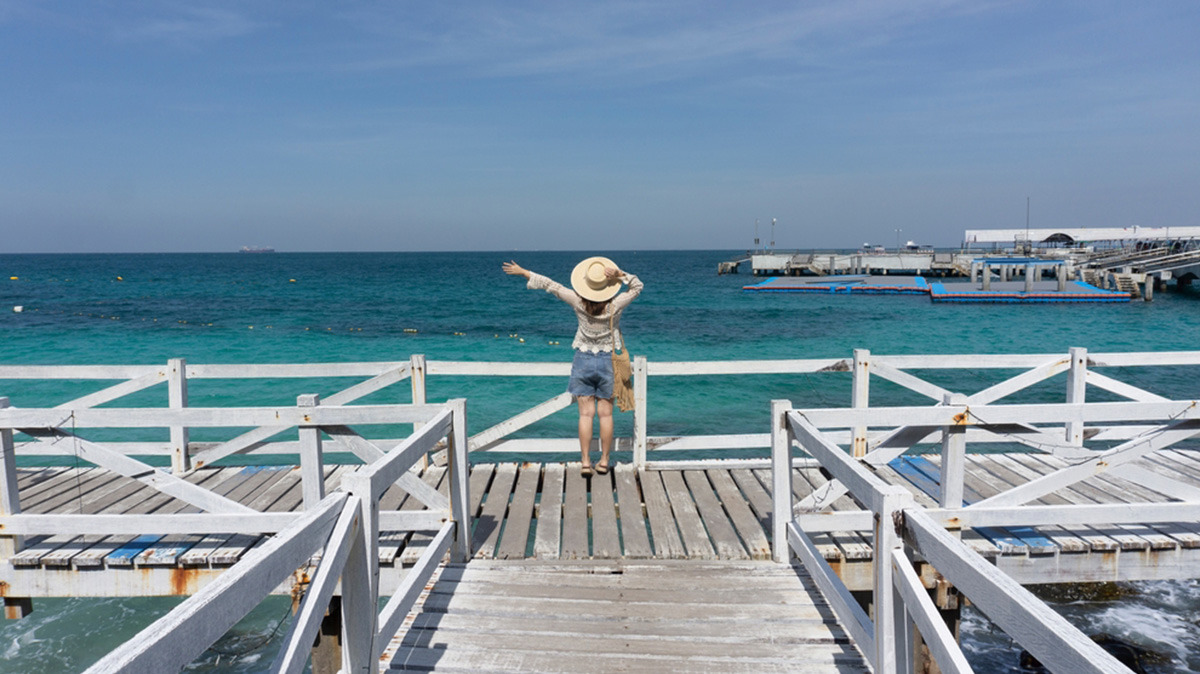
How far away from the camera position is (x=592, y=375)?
6.67 meters

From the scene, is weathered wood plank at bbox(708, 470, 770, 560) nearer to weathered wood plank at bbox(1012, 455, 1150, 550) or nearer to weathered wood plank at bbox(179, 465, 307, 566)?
weathered wood plank at bbox(1012, 455, 1150, 550)

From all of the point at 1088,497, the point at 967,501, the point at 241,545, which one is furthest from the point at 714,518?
the point at 241,545

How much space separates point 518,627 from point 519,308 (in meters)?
43.7

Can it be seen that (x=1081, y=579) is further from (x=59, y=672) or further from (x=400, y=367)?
(x=59, y=672)

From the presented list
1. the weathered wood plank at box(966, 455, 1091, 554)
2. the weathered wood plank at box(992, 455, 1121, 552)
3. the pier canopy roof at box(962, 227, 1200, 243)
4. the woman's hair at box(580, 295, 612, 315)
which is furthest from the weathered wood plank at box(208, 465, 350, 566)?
the pier canopy roof at box(962, 227, 1200, 243)

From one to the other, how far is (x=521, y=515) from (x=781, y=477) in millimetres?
2288

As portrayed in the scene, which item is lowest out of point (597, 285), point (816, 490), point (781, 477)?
point (816, 490)

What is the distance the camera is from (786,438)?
4.78 metres

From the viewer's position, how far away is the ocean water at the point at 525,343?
297 inches

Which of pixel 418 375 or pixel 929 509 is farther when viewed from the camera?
pixel 418 375

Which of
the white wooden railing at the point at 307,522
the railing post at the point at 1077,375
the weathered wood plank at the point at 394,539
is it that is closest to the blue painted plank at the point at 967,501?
the railing post at the point at 1077,375

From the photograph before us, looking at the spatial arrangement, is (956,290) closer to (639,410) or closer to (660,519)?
(639,410)

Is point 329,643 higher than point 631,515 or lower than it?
lower

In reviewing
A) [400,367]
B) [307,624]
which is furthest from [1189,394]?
[307,624]
